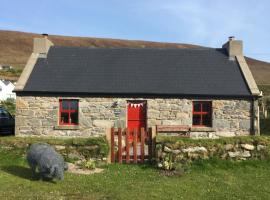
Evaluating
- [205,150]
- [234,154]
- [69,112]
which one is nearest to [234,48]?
[69,112]

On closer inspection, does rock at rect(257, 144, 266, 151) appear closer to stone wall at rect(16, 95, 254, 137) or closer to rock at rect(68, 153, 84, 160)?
rock at rect(68, 153, 84, 160)

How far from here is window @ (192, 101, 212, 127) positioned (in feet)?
71.6

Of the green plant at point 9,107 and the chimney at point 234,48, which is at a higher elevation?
the chimney at point 234,48

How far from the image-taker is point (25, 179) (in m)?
11.8

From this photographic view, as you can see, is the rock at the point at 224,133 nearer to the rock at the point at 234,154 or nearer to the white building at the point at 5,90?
the rock at the point at 234,154

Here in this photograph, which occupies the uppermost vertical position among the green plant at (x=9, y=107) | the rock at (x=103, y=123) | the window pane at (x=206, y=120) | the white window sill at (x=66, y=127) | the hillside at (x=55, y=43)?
the hillside at (x=55, y=43)

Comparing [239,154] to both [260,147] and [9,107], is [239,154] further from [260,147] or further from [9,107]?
[9,107]

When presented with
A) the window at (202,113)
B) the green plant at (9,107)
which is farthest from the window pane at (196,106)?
the green plant at (9,107)

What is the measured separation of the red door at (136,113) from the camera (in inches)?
856

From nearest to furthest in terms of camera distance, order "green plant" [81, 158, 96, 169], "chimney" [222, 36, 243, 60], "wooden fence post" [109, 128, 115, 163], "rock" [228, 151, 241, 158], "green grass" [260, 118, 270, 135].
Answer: "green plant" [81, 158, 96, 169], "rock" [228, 151, 241, 158], "wooden fence post" [109, 128, 115, 163], "chimney" [222, 36, 243, 60], "green grass" [260, 118, 270, 135]

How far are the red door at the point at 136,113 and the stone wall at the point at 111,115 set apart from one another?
1.06 feet

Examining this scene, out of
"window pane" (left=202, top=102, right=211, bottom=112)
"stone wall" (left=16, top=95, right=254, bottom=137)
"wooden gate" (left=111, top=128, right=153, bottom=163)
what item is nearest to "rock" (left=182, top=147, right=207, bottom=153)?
"wooden gate" (left=111, top=128, right=153, bottom=163)

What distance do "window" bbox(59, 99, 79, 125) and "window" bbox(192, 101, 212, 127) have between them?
6.24 metres

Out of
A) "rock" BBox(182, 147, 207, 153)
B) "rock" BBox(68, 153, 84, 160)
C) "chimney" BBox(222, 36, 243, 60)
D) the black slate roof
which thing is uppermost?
"chimney" BBox(222, 36, 243, 60)
